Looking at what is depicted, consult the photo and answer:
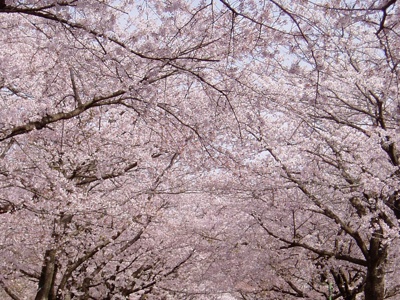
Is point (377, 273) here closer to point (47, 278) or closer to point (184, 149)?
point (184, 149)

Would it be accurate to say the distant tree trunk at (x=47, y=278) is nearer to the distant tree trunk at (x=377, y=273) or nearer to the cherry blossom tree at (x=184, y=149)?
the cherry blossom tree at (x=184, y=149)

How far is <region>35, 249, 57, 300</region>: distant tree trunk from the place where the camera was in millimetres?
7754

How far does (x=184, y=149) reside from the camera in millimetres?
6059

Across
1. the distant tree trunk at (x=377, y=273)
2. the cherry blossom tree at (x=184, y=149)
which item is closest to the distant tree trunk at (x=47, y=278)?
the cherry blossom tree at (x=184, y=149)

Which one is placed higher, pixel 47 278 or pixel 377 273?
pixel 377 273

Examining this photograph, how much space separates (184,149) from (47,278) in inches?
146

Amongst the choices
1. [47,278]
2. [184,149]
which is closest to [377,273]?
[184,149]

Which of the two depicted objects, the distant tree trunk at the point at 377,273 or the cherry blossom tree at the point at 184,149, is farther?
the distant tree trunk at the point at 377,273

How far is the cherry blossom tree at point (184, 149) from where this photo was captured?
490 centimetres

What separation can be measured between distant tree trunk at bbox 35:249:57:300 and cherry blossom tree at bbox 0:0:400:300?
5 centimetres

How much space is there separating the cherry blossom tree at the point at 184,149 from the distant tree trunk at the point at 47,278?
0.05m

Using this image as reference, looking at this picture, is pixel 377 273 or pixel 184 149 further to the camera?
pixel 377 273

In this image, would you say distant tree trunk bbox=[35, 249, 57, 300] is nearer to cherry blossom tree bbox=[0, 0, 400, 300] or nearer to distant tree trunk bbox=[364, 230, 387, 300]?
cherry blossom tree bbox=[0, 0, 400, 300]

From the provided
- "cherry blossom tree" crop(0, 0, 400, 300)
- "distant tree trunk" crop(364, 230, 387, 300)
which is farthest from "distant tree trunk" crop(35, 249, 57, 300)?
"distant tree trunk" crop(364, 230, 387, 300)
